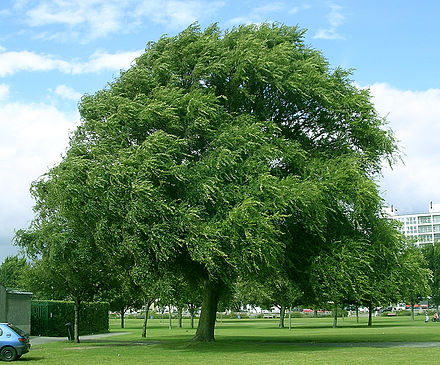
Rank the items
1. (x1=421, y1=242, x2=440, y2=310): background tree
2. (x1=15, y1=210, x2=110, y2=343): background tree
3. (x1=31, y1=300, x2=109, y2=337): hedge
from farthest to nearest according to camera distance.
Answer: (x1=421, y1=242, x2=440, y2=310): background tree → (x1=31, y1=300, x2=109, y2=337): hedge → (x1=15, y1=210, x2=110, y2=343): background tree

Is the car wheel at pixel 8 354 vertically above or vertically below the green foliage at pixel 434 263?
below

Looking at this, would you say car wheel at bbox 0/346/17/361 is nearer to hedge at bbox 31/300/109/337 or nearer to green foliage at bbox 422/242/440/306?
hedge at bbox 31/300/109/337

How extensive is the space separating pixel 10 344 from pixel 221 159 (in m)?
11.8

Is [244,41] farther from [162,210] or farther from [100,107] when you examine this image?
[162,210]

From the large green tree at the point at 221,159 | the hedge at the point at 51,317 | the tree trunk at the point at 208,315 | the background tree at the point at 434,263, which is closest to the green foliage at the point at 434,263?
the background tree at the point at 434,263

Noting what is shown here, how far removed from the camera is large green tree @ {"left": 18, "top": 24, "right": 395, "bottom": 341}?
84.2 feet

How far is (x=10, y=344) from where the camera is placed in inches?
888

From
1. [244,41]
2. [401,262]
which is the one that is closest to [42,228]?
[244,41]

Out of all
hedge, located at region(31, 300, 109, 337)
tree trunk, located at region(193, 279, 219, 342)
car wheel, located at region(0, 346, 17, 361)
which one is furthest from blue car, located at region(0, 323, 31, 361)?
hedge, located at region(31, 300, 109, 337)

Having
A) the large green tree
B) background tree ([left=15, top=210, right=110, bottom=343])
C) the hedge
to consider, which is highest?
the large green tree

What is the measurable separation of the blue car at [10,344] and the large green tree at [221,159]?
5628 millimetres

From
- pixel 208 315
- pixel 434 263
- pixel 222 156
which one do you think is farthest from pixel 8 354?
pixel 434 263

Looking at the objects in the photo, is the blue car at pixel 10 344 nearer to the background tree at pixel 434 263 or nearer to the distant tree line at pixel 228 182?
the distant tree line at pixel 228 182

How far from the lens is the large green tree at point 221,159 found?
2566cm
